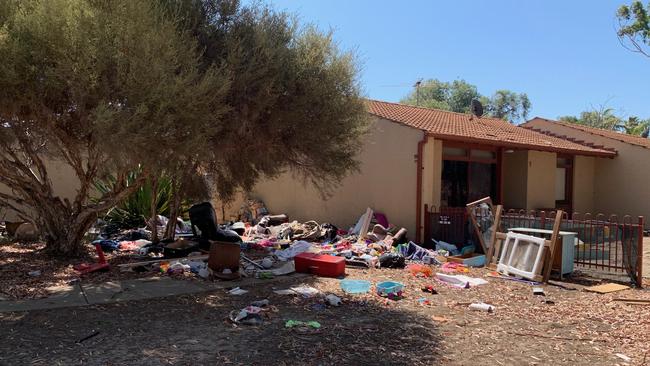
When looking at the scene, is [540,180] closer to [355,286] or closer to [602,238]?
[602,238]

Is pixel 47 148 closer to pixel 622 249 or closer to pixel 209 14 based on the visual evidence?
pixel 209 14

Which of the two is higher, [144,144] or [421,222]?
[144,144]

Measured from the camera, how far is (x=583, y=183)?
1883 centimetres

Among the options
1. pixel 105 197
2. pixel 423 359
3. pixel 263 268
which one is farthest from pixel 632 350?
pixel 105 197

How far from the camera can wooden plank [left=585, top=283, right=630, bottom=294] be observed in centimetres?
818

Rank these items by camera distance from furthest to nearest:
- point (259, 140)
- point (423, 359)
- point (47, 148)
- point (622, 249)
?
point (47, 148) < point (622, 249) < point (259, 140) < point (423, 359)

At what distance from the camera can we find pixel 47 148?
31.3ft

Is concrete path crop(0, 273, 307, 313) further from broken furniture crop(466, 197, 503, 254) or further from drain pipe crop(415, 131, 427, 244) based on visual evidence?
drain pipe crop(415, 131, 427, 244)

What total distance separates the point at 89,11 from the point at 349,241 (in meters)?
7.87

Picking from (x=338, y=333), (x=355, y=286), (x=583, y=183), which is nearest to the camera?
(x=338, y=333)

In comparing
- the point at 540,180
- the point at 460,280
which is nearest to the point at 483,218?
the point at 460,280

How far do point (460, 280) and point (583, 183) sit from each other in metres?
12.6

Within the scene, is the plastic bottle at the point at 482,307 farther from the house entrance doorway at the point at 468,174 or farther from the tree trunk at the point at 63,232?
the house entrance doorway at the point at 468,174

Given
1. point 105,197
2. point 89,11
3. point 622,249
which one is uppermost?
point 89,11
